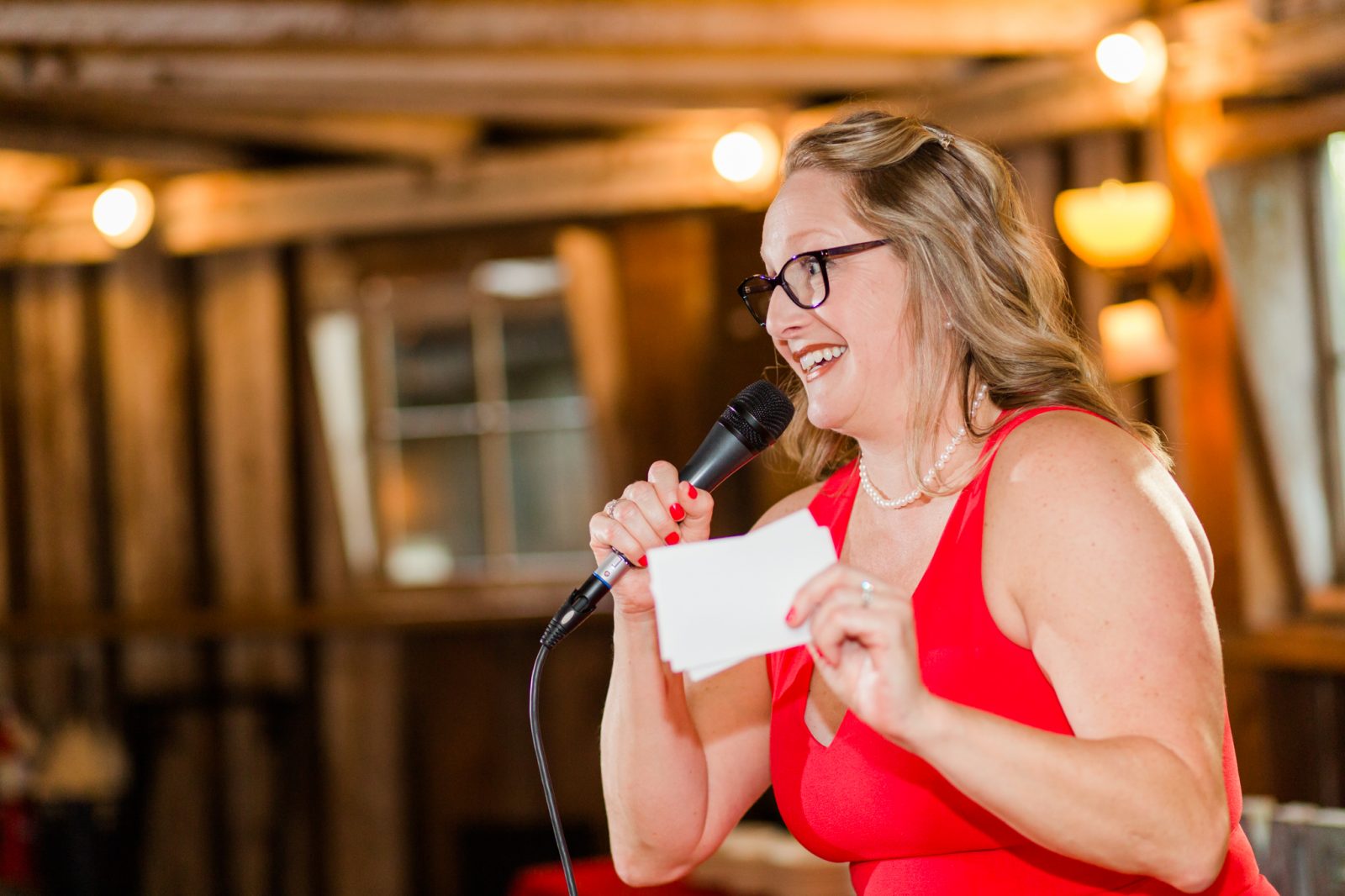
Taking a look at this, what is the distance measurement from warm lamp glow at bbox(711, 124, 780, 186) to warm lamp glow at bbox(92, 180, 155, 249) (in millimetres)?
2369

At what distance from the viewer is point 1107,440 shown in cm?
146

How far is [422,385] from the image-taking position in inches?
237

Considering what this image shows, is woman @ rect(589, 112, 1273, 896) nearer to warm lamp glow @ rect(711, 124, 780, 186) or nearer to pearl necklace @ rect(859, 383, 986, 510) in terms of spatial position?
pearl necklace @ rect(859, 383, 986, 510)

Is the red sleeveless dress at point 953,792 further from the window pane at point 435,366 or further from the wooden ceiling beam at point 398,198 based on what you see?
the window pane at point 435,366

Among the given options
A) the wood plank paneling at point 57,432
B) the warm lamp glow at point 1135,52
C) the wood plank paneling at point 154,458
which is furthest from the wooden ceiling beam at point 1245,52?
the wood plank paneling at point 57,432

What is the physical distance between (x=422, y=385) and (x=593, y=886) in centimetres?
289

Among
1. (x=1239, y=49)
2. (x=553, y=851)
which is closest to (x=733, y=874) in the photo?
(x=553, y=851)

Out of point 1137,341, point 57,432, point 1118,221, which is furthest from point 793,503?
point 57,432

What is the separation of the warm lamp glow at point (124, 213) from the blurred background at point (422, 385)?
2cm

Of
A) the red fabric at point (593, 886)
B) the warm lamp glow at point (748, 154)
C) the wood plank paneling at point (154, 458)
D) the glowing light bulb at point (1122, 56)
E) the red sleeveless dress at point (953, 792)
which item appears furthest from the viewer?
the wood plank paneling at point (154, 458)

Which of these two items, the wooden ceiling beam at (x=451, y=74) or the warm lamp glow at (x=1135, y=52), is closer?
the warm lamp glow at (x=1135, y=52)

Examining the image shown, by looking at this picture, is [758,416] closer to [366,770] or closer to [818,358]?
[818,358]

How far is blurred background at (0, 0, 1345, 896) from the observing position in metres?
4.13

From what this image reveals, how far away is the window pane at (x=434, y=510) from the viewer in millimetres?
6020
